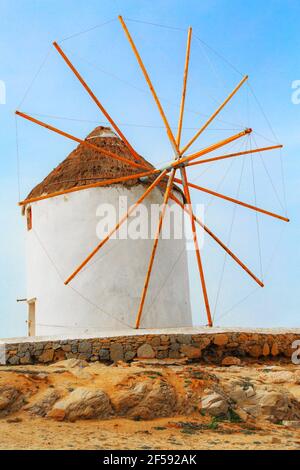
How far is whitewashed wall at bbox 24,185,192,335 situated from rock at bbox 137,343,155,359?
3.69m

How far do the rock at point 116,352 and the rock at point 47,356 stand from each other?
1.16m

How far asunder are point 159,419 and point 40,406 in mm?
1513

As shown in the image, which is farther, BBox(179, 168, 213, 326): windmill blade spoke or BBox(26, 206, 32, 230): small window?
BBox(26, 206, 32, 230): small window

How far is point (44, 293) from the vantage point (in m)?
16.6

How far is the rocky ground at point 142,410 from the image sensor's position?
719 cm

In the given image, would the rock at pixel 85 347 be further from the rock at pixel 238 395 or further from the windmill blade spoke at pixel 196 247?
the rock at pixel 238 395

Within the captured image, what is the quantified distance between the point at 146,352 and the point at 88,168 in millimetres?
6741

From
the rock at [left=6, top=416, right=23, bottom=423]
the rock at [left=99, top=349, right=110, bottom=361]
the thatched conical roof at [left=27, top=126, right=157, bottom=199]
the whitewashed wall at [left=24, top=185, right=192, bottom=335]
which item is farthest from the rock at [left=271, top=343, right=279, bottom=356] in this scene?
the rock at [left=6, top=416, right=23, bottom=423]

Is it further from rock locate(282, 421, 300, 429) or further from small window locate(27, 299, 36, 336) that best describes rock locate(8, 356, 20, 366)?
rock locate(282, 421, 300, 429)

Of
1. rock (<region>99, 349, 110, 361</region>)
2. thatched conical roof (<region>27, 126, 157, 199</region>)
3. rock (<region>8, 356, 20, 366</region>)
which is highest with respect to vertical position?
thatched conical roof (<region>27, 126, 157, 199</region>)

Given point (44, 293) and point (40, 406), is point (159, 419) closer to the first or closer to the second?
point (40, 406)

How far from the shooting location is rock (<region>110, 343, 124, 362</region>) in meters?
12.0

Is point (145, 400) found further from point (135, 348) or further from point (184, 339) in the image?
point (184, 339)
